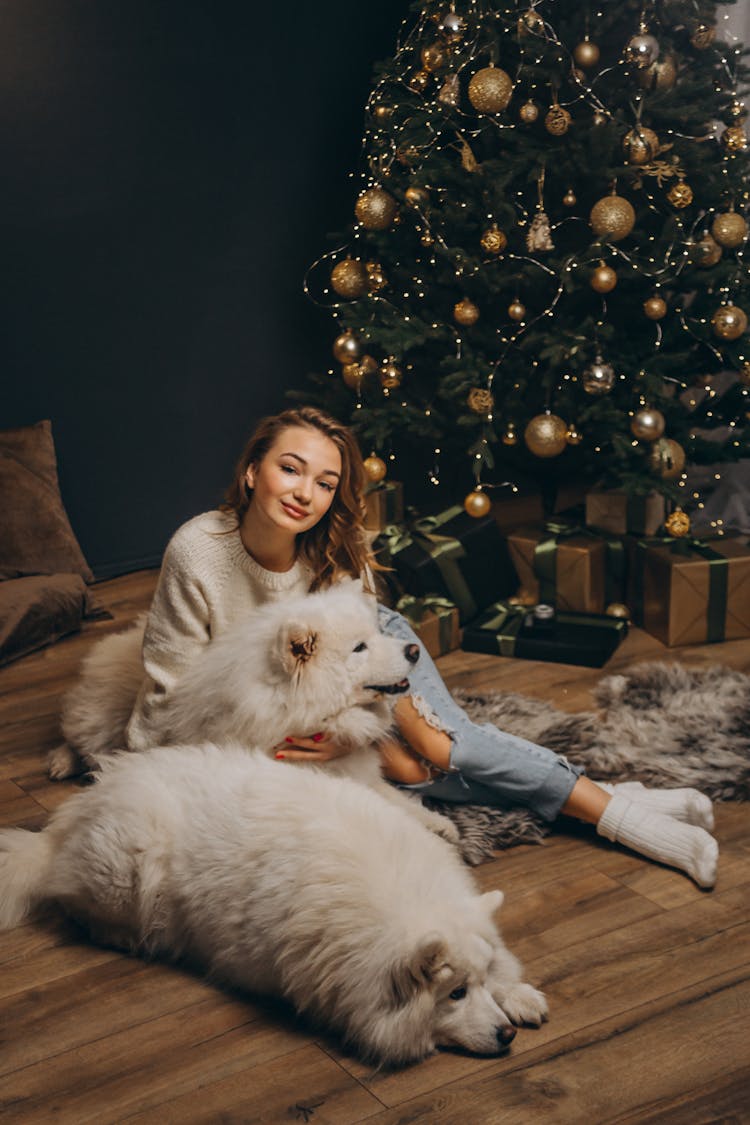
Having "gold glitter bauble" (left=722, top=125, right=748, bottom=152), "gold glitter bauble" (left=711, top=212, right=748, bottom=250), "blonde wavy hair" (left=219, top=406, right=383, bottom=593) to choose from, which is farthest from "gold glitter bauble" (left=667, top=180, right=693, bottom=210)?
"blonde wavy hair" (left=219, top=406, right=383, bottom=593)

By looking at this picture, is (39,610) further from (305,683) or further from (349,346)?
(305,683)

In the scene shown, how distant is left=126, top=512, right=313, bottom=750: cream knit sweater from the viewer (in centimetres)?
260

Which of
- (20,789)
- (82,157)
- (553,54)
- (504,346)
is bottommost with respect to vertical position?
(20,789)

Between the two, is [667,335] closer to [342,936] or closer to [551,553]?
[551,553]

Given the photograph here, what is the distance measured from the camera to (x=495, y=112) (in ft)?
12.2

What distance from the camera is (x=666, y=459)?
12.0 feet

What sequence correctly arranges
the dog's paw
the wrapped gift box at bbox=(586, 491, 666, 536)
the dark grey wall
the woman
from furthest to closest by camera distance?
1. the dark grey wall
2. the wrapped gift box at bbox=(586, 491, 666, 536)
3. the woman
4. the dog's paw

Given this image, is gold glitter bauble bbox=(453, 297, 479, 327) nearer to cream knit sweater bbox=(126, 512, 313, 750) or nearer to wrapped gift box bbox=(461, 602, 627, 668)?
wrapped gift box bbox=(461, 602, 627, 668)

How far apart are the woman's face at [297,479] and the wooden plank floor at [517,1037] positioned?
90 centimetres

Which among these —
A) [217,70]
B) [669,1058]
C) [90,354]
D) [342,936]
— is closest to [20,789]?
[342,936]

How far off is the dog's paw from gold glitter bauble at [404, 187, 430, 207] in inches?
107

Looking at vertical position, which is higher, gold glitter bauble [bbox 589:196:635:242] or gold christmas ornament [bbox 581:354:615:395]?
gold glitter bauble [bbox 589:196:635:242]

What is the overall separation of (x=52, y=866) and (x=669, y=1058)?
3.91 ft

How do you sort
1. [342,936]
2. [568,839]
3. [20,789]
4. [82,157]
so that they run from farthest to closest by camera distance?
[82,157] → [20,789] → [568,839] → [342,936]
